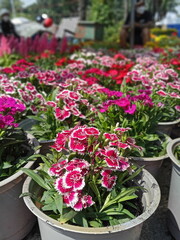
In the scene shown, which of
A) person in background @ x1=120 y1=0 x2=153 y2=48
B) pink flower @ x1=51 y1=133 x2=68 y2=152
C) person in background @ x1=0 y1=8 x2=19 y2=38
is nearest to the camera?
pink flower @ x1=51 y1=133 x2=68 y2=152

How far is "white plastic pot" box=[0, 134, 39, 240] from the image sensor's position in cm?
156

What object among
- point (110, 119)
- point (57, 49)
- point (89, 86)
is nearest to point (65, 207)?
point (110, 119)

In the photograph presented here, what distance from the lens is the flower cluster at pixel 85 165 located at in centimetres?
127

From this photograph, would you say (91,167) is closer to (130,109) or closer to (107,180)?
(107,180)

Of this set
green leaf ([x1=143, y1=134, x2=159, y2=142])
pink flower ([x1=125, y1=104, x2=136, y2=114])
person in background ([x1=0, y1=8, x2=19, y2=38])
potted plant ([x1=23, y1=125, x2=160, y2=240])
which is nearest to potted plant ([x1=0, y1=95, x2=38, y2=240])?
potted plant ([x1=23, y1=125, x2=160, y2=240])

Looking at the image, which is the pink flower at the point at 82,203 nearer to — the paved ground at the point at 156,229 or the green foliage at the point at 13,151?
the green foliage at the point at 13,151

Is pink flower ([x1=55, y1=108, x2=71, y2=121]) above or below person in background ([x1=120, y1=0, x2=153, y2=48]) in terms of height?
below

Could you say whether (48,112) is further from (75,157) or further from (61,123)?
(75,157)

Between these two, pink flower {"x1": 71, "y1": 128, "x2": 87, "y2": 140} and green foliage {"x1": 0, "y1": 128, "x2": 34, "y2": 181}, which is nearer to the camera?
pink flower {"x1": 71, "y1": 128, "x2": 87, "y2": 140}

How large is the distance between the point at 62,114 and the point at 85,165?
2.51 feet

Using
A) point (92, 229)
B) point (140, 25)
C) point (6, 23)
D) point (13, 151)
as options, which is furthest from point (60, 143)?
point (140, 25)

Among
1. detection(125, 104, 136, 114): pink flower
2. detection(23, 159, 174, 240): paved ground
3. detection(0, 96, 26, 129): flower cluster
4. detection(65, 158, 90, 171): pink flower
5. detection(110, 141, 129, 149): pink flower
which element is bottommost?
detection(23, 159, 174, 240): paved ground

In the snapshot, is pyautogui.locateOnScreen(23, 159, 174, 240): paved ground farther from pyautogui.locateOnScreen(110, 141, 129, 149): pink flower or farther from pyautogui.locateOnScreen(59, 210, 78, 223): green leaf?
pyautogui.locateOnScreen(110, 141, 129, 149): pink flower

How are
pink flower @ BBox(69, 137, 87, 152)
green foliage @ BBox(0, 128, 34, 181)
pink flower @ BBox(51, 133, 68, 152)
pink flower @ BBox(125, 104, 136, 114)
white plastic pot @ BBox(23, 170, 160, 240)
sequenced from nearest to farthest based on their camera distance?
white plastic pot @ BBox(23, 170, 160, 240) → pink flower @ BBox(69, 137, 87, 152) → pink flower @ BBox(51, 133, 68, 152) → green foliage @ BBox(0, 128, 34, 181) → pink flower @ BBox(125, 104, 136, 114)
